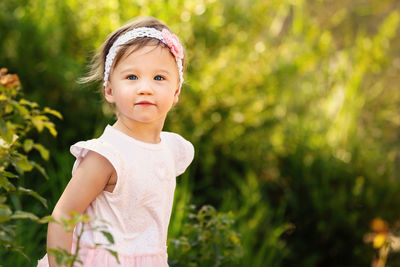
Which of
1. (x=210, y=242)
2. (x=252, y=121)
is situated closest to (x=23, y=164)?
(x=210, y=242)

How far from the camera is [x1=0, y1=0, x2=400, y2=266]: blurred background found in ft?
12.9

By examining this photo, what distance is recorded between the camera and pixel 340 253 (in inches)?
170

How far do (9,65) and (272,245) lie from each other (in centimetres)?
202

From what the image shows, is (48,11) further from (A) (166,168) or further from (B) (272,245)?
(A) (166,168)

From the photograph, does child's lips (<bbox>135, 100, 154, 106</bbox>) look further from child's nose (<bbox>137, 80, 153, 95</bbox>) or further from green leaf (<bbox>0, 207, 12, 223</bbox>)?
green leaf (<bbox>0, 207, 12, 223</bbox>)

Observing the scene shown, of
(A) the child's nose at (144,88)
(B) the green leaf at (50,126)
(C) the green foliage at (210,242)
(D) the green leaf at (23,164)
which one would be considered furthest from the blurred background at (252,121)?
(A) the child's nose at (144,88)

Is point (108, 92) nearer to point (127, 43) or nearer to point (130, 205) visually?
point (127, 43)

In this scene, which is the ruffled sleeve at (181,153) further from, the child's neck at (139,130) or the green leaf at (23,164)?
the green leaf at (23,164)

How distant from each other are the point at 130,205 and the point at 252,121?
8.94 ft

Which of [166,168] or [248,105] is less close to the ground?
[248,105]

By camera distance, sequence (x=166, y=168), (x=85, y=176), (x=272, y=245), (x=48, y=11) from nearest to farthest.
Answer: (x=85, y=176)
(x=166, y=168)
(x=272, y=245)
(x=48, y=11)

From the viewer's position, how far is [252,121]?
15.1 ft

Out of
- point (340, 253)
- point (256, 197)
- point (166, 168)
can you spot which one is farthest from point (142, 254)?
point (340, 253)

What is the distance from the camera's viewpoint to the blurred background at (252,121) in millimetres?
3926
